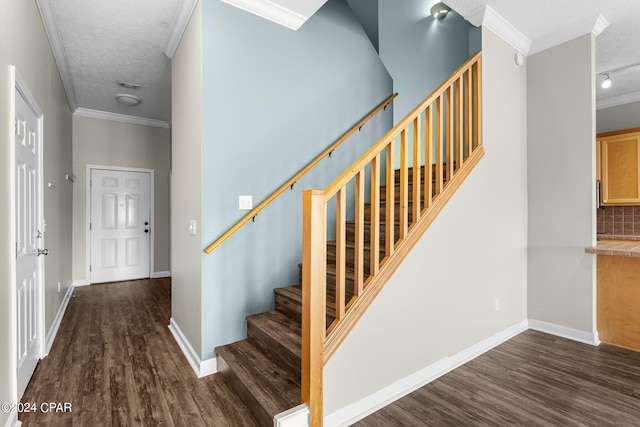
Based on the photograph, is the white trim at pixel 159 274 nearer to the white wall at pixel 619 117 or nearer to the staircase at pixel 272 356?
the staircase at pixel 272 356

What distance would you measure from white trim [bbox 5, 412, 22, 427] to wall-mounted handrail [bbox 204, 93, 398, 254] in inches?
53.0

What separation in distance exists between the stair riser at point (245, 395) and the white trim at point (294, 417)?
94 millimetres

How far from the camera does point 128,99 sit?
467cm

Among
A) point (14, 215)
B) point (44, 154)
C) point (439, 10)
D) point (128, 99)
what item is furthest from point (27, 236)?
point (439, 10)

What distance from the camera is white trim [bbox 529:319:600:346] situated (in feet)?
9.56

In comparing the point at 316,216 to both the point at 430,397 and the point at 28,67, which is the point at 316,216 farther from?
the point at 28,67

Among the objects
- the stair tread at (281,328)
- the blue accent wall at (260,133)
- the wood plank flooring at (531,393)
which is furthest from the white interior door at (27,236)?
the wood plank flooring at (531,393)

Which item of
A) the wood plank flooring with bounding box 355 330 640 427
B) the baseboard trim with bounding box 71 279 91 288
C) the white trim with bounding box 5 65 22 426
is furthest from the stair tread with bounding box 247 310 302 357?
the baseboard trim with bounding box 71 279 91 288

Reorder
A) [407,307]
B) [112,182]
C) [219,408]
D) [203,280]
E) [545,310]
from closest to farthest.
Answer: [219,408] < [407,307] < [203,280] < [545,310] < [112,182]

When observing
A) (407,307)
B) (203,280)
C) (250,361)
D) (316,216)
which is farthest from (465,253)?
(203,280)

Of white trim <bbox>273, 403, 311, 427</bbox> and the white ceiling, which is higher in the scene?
the white ceiling

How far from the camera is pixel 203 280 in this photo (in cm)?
240

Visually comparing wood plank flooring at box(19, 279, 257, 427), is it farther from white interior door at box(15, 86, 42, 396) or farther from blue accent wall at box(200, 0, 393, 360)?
blue accent wall at box(200, 0, 393, 360)

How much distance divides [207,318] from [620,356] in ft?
11.1
